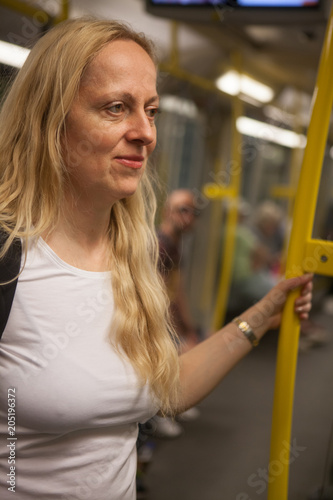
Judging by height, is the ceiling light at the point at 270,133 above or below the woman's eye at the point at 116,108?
above

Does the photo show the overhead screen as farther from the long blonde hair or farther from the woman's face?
the woman's face

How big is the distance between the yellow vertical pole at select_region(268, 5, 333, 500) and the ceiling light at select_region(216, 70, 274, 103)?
11.1 ft

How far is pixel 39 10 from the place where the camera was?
7.88 feet

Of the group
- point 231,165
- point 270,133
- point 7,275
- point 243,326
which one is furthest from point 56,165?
point 270,133

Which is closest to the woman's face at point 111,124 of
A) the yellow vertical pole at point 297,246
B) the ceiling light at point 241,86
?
the yellow vertical pole at point 297,246

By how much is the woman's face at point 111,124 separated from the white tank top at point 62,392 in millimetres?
178

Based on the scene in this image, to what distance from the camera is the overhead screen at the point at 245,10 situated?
2.29 metres

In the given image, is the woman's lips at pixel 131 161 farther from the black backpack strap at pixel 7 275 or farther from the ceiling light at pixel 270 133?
the ceiling light at pixel 270 133

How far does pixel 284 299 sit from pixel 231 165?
3.18m

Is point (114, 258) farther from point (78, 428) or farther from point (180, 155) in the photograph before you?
point (180, 155)

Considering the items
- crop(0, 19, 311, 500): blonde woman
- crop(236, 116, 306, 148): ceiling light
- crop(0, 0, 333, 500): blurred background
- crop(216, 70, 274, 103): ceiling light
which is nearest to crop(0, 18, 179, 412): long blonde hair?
crop(0, 19, 311, 500): blonde woman

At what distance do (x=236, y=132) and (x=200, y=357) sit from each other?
10.9 ft

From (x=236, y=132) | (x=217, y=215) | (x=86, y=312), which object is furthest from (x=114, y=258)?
(x=217, y=215)

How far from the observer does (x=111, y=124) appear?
964 mm
